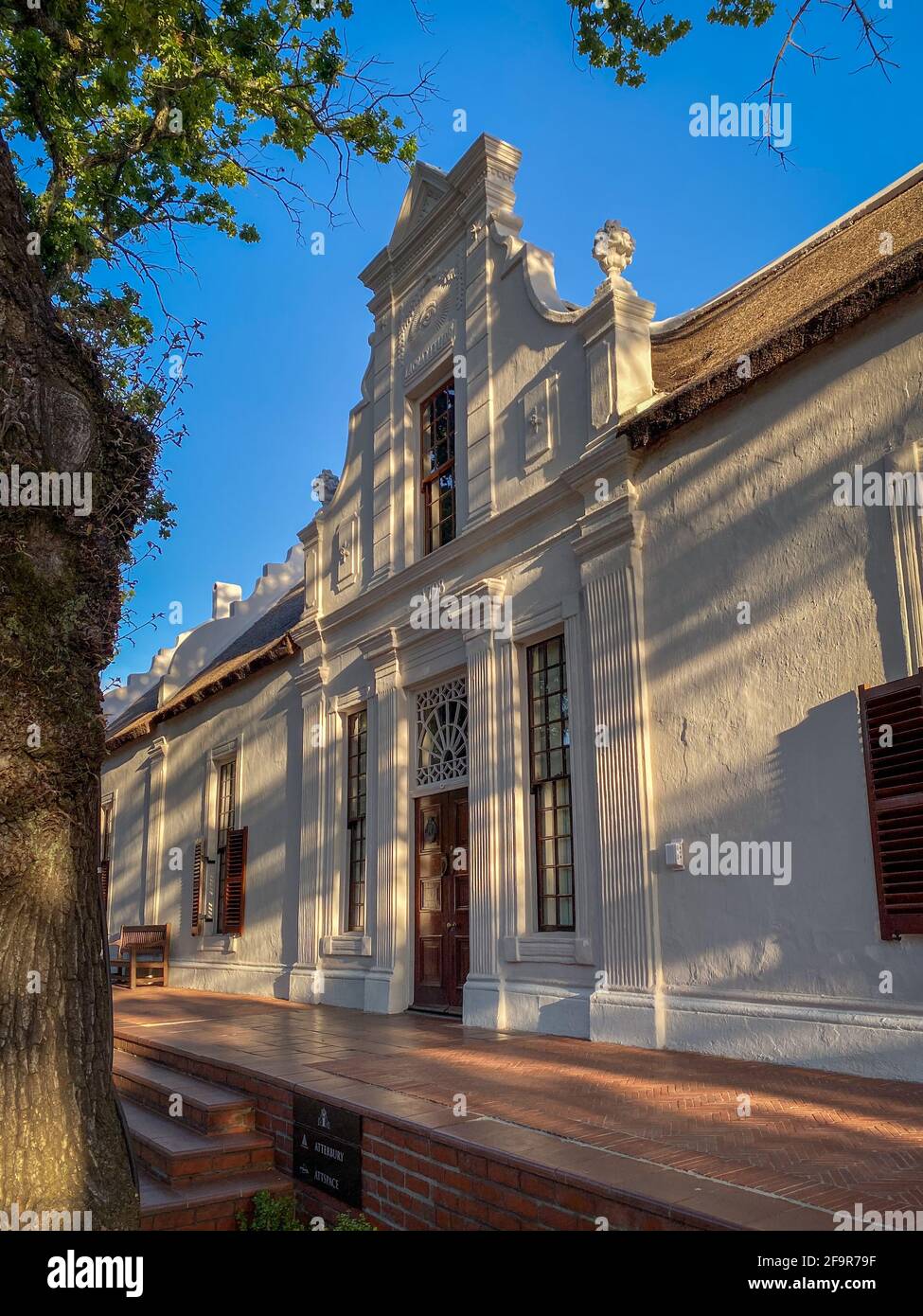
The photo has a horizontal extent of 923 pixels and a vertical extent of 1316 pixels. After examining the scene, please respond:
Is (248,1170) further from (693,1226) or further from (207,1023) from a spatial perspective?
(207,1023)

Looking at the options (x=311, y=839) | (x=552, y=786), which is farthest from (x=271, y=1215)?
(x=311, y=839)

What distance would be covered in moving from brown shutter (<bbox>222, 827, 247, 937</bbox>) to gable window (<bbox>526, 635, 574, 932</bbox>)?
7.01m

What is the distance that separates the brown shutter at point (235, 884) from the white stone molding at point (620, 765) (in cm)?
810

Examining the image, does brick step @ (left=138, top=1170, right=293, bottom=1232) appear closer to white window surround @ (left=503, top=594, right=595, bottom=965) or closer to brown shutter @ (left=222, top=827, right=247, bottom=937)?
white window surround @ (left=503, top=594, right=595, bottom=965)

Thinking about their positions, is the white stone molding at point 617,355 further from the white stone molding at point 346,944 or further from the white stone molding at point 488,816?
the white stone molding at point 346,944

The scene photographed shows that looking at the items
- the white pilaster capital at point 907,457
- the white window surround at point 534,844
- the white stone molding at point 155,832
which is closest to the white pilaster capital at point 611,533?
the white window surround at point 534,844

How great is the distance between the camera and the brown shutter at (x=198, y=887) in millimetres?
16141

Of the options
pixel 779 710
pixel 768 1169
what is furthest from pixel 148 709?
pixel 768 1169

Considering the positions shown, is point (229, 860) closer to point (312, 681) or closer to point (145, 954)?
point (145, 954)

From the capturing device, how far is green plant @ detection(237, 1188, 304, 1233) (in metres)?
5.65

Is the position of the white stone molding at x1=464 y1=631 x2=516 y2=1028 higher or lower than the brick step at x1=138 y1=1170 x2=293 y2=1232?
higher

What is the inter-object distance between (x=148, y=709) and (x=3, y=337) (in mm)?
→ 18357

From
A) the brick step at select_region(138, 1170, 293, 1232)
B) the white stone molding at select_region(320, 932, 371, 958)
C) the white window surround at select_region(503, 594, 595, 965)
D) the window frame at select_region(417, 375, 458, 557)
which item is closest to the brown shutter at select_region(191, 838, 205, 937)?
the white stone molding at select_region(320, 932, 371, 958)

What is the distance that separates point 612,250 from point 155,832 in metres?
13.5
